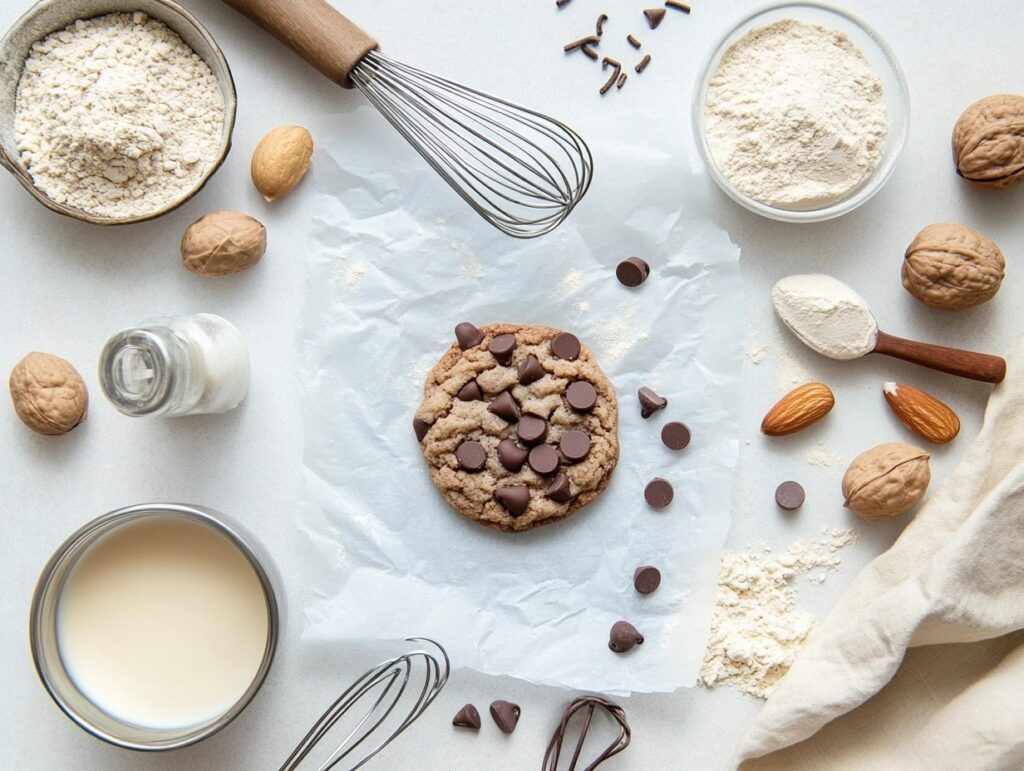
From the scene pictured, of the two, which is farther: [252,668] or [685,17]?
[685,17]

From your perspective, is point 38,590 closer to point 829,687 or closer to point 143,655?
point 143,655

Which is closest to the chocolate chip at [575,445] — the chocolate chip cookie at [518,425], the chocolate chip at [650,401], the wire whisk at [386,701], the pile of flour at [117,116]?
the chocolate chip cookie at [518,425]

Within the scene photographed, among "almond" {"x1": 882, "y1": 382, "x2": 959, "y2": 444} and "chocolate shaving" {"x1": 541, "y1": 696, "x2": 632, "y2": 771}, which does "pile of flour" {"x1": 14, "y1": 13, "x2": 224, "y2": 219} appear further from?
"almond" {"x1": 882, "y1": 382, "x2": 959, "y2": 444}

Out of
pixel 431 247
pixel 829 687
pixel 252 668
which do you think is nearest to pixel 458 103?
pixel 431 247

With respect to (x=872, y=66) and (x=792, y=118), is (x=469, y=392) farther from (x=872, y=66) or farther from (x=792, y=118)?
(x=872, y=66)

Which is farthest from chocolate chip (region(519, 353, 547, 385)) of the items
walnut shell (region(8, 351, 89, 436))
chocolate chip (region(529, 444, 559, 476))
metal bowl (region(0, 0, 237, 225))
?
walnut shell (region(8, 351, 89, 436))

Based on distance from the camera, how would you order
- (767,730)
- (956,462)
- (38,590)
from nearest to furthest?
1. (38,590)
2. (767,730)
3. (956,462)
